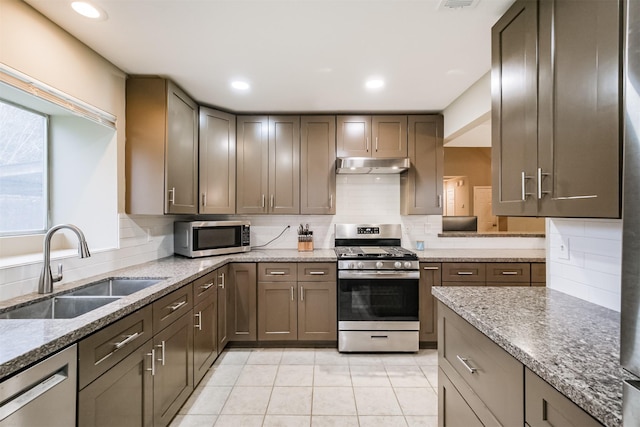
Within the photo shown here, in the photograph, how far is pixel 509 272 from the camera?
2.92m

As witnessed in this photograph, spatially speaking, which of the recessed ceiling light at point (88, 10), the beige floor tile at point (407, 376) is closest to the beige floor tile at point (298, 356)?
the beige floor tile at point (407, 376)

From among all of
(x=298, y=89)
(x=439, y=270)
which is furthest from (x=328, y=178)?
(x=439, y=270)

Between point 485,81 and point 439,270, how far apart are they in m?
1.71

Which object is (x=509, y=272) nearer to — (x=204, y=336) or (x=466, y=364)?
(x=466, y=364)

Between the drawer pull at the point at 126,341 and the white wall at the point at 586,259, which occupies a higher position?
the white wall at the point at 586,259

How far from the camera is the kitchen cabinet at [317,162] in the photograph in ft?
11.2

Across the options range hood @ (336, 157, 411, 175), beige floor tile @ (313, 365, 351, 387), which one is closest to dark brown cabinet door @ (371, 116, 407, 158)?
range hood @ (336, 157, 411, 175)

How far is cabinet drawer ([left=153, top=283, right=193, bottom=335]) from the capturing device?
1725 millimetres

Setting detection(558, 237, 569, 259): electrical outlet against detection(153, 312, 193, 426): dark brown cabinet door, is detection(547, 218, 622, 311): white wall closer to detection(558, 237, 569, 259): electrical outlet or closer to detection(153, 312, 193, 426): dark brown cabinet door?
detection(558, 237, 569, 259): electrical outlet

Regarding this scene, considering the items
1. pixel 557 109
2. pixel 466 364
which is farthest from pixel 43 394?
pixel 557 109

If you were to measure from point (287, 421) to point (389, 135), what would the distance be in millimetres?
2795

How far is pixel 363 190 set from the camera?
146 inches

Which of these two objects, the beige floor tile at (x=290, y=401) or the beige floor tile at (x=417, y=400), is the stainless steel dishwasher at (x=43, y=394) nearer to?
the beige floor tile at (x=290, y=401)

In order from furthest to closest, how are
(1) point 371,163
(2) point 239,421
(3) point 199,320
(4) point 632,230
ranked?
(1) point 371,163 < (3) point 199,320 < (2) point 239,421 < (4) point 632,230
